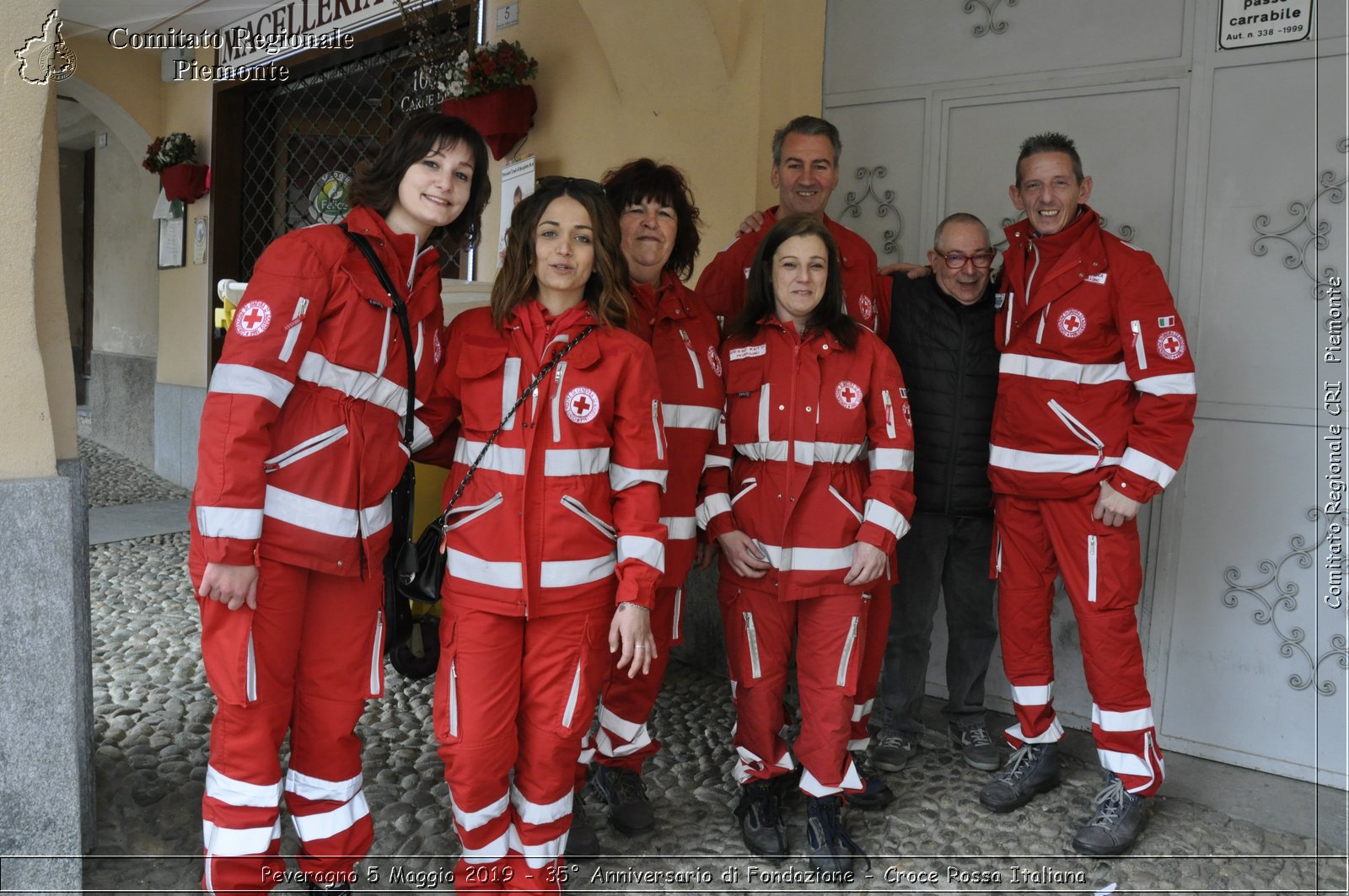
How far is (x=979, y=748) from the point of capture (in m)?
3.67

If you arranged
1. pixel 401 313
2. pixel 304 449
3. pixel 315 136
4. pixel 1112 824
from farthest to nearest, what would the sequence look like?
pixel 315 136 < pixel 1112 824 < pixel 401 313 < pixel 304 449

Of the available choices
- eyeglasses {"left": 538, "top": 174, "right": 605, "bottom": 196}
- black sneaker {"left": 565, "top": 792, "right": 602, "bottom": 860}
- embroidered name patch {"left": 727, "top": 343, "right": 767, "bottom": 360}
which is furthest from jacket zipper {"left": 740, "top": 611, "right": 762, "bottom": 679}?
eyeglasses {"left": 538, "top": 174, "right": 605, "bottom": 196}

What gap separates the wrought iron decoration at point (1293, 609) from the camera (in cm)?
357

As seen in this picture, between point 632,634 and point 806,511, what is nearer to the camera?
point 632,634

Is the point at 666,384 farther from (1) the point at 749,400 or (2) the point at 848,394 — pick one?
(2) the point at 848,394

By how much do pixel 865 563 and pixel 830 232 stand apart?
118 centimetres

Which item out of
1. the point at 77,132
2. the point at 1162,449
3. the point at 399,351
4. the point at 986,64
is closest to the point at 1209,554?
the point at 1162,449

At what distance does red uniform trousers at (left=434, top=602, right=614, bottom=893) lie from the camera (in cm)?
240

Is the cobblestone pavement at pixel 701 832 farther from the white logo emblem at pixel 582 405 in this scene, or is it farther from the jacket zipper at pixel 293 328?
the jacket zipper at pixel 293 328

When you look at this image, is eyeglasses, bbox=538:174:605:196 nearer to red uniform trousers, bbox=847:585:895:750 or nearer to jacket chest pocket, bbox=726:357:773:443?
jacket chest pocket, bbox=726:357:773:443

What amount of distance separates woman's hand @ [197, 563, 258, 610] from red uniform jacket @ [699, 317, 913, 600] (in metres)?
1.29

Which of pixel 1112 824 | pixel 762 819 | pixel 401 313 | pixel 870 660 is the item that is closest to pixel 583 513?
pixel 401 313

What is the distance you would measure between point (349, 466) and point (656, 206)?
118 centimetres

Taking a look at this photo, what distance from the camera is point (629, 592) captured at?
2.44 meters
